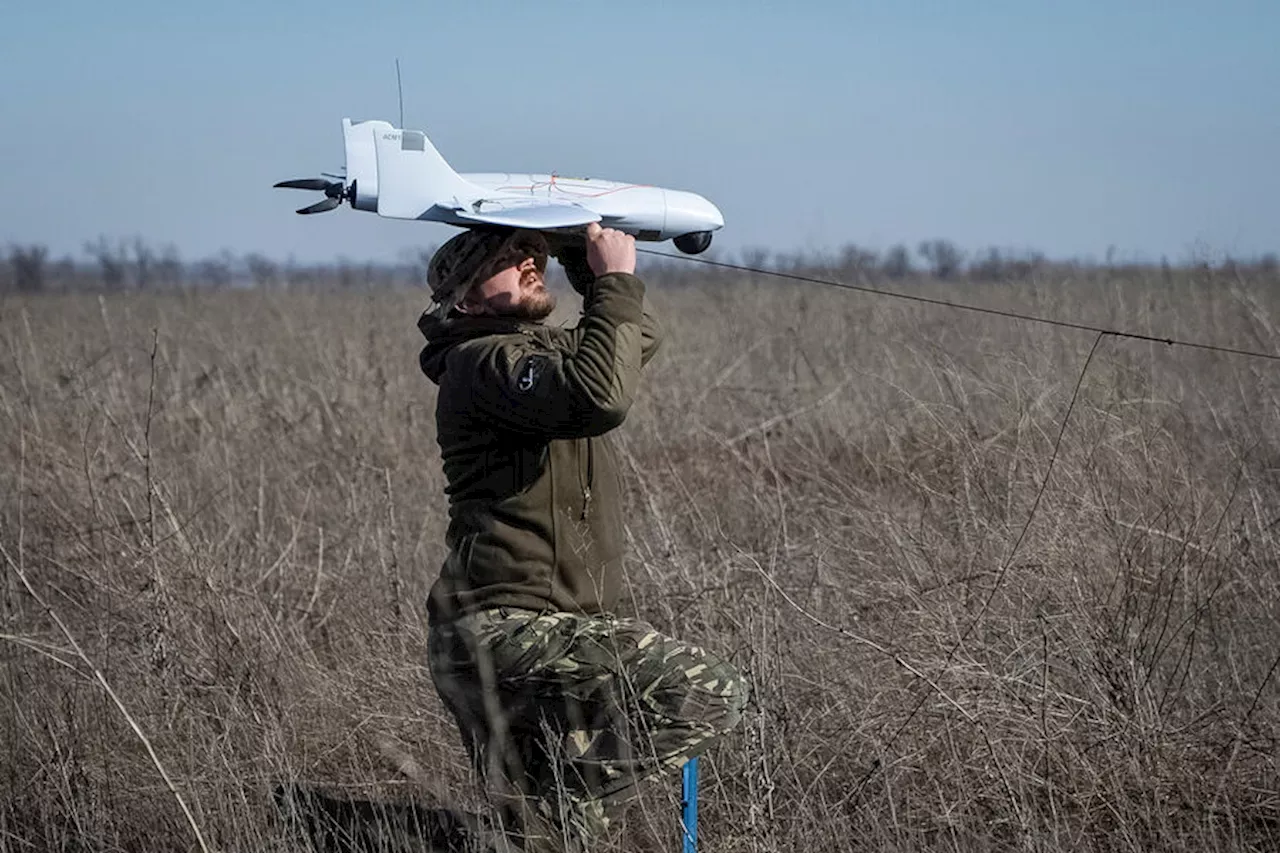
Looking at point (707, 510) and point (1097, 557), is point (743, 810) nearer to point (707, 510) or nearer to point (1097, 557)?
point (1097, 557)

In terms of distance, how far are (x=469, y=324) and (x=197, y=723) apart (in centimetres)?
174

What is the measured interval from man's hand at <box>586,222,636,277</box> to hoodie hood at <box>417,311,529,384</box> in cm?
22

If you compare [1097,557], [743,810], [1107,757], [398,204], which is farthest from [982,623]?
[398,204]

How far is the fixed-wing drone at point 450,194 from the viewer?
130 inches

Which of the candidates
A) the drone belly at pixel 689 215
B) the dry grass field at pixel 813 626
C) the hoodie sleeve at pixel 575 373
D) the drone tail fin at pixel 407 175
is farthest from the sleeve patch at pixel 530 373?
the dry grass field at pixel 813 626

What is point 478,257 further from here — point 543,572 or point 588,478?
point 543,572

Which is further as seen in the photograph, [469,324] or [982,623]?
[982,623]

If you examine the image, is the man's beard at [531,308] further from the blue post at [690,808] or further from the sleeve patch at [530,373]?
the blue post at [690,808]

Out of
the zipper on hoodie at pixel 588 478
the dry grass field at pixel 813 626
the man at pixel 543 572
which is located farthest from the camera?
the dry grass field at pixel 813 626

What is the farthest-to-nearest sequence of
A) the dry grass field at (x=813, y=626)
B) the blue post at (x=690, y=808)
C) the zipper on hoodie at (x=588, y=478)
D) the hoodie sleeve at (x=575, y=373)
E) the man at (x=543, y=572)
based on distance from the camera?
the dry grass field at (x=813, y=626) → the blue post at (x=690, y=808) → the zipper on hoodie at (x=588, y=478) → the man at (x=543, y=572) → the hoodie sleeve at (x=575, y=373)

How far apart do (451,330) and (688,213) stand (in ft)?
2.08

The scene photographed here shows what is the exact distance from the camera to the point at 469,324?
132 inches

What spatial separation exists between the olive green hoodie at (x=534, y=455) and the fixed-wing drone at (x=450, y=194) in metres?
0.22

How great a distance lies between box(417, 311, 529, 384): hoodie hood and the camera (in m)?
3.34
